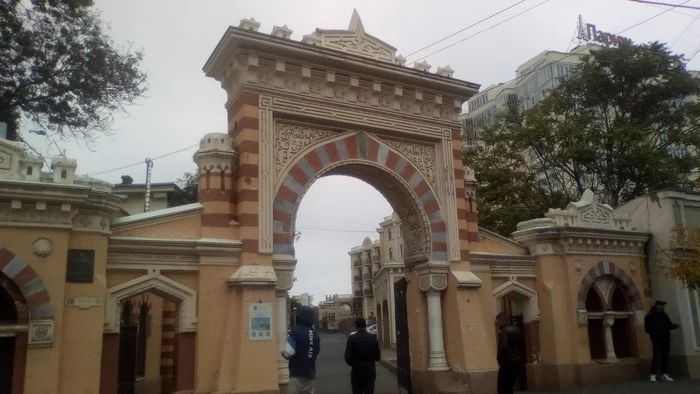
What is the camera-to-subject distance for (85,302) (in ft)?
30.8

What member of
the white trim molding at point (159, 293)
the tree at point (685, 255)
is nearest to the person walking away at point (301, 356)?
the white trim molding at point (159, 293)

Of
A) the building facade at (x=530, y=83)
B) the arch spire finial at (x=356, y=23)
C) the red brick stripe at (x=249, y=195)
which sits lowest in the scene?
the red brick stripe at (x=249, y=195)

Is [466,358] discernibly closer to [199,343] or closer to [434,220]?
[434,220]

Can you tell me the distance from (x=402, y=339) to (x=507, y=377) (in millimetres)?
2975

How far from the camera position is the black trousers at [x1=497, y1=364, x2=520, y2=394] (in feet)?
34.5

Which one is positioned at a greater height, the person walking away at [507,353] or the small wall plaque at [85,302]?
the small wall plaque at [85,302]

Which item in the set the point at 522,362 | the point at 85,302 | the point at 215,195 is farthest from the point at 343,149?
the point at 522,362

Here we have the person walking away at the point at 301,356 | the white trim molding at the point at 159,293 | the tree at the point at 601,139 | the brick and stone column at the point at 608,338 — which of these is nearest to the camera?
the person walking away at the point at 301,356

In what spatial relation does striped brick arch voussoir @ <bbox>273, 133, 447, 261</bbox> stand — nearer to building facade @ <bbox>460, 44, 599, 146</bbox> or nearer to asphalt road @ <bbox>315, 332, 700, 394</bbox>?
asphalt road @ <bbox>315, 332, 700, 394</bbox>

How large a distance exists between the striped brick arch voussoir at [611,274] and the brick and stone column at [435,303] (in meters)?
4.02

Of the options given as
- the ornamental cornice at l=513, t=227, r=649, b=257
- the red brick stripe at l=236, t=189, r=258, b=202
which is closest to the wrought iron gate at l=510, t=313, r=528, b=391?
the ornamental cornice at l=513, t=227, r=649, b=257

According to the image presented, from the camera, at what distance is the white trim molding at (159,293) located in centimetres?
988

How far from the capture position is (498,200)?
22.3 metres

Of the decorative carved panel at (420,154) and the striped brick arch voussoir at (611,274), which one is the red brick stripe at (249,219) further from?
the striped brick arch voussoir at (611,274)
